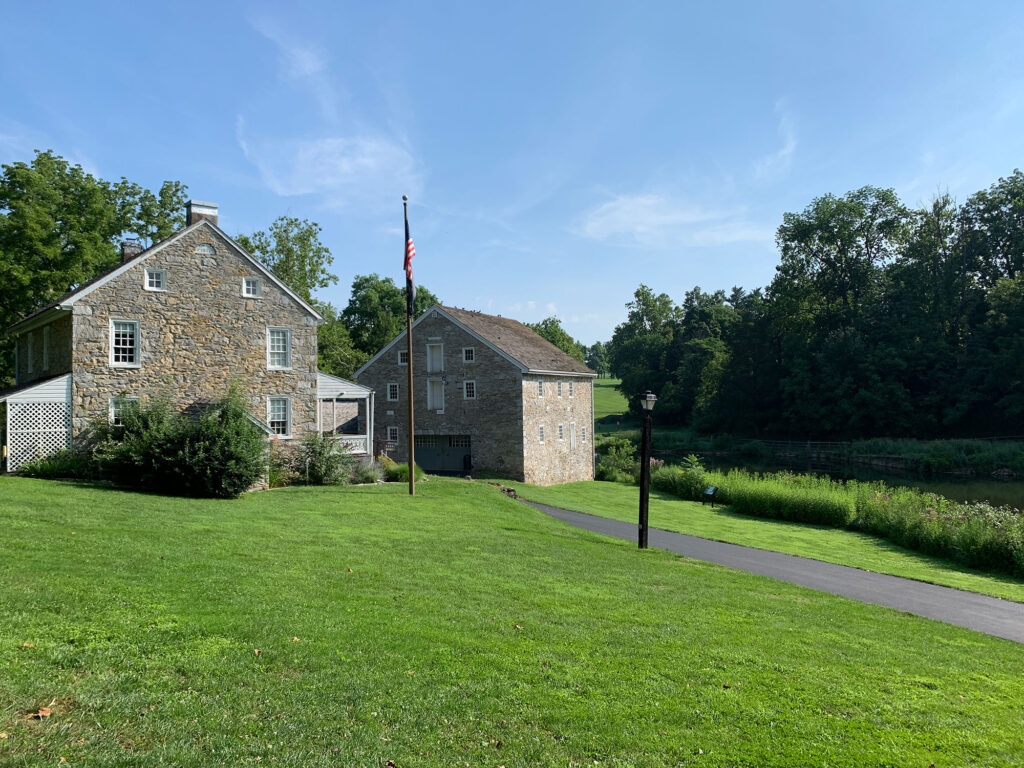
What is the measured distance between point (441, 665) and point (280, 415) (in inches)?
751

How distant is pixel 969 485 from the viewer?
38781 mm

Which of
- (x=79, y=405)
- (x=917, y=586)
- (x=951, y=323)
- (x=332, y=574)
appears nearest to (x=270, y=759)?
(x=332, y=574)

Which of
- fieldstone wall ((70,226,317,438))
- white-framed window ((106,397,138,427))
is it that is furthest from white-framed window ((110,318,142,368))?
white-framed window ((106,397,138,427))

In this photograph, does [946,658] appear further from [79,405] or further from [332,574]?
[79,405]

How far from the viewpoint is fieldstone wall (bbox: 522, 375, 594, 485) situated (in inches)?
1308

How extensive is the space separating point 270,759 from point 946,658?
857 centimetres

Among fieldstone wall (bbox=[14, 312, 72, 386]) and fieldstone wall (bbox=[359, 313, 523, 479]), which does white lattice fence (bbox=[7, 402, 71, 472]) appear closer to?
fieldstone wall (bbox=[14, 312, 72, 386])

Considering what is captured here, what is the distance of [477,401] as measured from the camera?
111ft

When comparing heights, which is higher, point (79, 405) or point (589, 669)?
point (79, 405)

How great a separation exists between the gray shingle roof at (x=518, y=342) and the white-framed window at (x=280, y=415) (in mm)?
12780

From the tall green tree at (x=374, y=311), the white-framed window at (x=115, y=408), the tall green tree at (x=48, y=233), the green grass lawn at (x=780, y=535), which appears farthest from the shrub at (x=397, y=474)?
the tall green tree at (x=374, y=311)

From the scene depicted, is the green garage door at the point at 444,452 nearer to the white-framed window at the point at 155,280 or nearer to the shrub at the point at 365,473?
the shrub at the point at 365,473

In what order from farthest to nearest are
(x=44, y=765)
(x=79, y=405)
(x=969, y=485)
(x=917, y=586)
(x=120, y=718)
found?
(x=969, y=485), (x=79, y=405), (x=917, y=586), (x=120, y=718), (x=44, y=765)

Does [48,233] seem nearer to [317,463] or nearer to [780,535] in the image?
[317,463]
